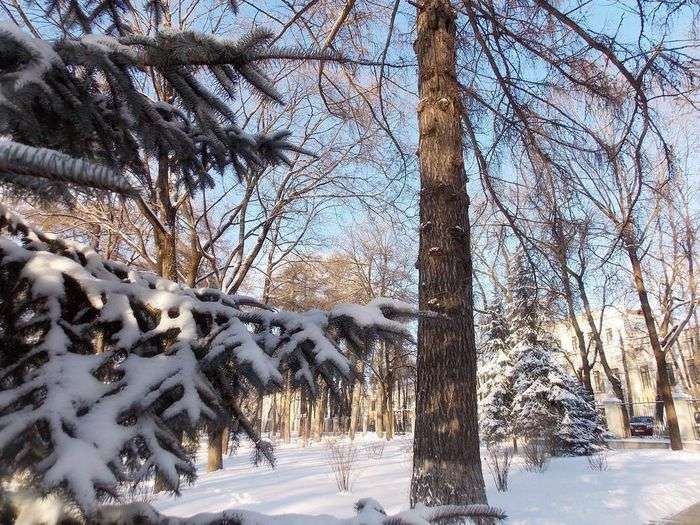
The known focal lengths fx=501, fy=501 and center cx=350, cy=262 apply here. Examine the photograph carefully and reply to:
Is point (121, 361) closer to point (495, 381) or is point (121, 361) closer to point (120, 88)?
point (120, 88)

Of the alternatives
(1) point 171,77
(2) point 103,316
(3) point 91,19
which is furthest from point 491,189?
(2) point 103,316

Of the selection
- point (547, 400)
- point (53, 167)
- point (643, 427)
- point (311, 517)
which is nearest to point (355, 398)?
point (547, 400)

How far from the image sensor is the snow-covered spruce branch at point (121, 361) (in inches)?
44.2

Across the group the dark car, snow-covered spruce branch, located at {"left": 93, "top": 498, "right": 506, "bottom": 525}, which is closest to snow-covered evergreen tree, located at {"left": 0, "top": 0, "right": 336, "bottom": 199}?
snow-covered spruce branch, located at {"left": 93, "top": 498, "right": 506, "bottom": 525}

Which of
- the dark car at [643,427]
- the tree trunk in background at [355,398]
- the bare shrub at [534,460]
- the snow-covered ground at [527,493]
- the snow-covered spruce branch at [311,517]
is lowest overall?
the snow-covered ground at [527,493]

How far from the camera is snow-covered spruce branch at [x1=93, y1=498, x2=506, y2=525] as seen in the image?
119cm

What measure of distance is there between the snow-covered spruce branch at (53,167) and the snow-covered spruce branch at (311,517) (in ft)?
2.64

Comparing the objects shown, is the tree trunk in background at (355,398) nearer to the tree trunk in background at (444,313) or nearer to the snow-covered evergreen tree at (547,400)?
the tree trunk in background at (444,313)

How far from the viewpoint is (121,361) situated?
1.47 m

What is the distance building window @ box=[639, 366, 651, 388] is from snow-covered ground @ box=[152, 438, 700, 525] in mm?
34758

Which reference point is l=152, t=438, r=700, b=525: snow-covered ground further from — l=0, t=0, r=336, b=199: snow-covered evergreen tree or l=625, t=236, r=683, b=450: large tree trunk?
l=0, t=0, r=336, b=199: snow-covered evergreen tree

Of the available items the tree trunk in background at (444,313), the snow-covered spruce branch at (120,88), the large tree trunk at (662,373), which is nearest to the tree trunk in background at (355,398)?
the tree trunk in background at (444,313)

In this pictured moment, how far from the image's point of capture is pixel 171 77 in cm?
180

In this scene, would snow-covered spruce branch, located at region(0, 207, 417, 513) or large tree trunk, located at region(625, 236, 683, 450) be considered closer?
snow-covered spruce branch, located at region(0, 207, 417, 513)
